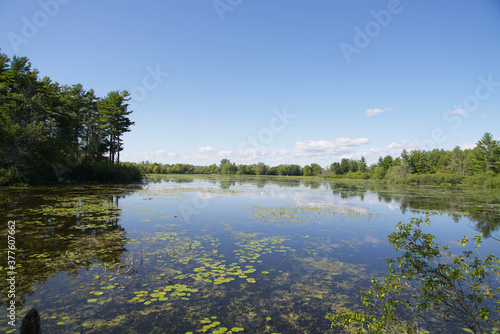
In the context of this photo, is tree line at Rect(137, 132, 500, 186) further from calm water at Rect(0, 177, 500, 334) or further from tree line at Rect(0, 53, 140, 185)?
calm water at Rect(0, 177, 500, 334)

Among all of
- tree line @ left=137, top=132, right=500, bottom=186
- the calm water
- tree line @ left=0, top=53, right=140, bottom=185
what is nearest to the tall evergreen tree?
tree line @ left=0, top=53, right=140, bottom=185

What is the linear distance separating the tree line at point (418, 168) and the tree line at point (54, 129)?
15295 millimetres

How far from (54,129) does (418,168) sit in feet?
289

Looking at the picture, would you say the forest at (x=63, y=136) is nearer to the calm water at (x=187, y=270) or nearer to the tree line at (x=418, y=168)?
the tree line at (x=418, y=168)

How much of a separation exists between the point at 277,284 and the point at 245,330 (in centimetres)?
184

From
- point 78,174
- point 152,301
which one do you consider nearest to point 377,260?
point 152,301

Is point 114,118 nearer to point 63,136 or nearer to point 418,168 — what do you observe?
point 63,136

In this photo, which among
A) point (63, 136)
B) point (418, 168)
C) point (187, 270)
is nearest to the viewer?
point (187, 270)

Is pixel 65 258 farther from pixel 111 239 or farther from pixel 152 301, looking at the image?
pixel 152 301

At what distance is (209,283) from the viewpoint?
17.8ft

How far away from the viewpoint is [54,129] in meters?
27.8

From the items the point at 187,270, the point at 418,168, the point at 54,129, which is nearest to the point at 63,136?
the point at 54,129

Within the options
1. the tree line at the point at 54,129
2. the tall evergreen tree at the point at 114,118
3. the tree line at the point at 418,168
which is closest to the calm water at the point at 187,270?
the tree line at the point at 54,129

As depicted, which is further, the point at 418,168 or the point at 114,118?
the point at 418,168
